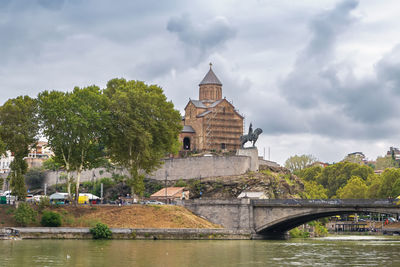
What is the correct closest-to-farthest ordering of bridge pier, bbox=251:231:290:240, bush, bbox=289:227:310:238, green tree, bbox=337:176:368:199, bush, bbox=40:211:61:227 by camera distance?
1. bush, bbox=40:211:61:227
2. bridge pier, bbox=251:231:290:240
3. bush, bbox=289:227:310:238
4. green tree, bbox=337:176:368:199

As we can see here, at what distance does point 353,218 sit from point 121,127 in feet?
250

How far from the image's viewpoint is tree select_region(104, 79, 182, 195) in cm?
7561

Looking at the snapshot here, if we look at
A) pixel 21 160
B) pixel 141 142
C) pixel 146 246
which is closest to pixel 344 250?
pixel 146 246

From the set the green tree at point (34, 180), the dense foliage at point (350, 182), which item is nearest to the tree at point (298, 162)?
the dense foliage at point (350, 182)

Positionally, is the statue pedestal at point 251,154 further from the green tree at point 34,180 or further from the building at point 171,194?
the green tree at point 34,180

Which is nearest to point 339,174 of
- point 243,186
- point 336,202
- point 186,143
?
point 186,143

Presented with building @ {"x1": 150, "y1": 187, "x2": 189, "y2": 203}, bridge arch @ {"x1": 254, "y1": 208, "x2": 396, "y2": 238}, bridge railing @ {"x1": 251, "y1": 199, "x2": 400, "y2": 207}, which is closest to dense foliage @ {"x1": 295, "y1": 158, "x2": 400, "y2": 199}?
building @ {"x1": 150, "y1": 187, "x2": 189, "y2": 203}

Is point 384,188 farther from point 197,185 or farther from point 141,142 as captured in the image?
point 141,142

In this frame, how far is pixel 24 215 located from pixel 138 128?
589 inches

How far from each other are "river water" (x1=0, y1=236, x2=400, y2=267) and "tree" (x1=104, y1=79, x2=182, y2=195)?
14737mm

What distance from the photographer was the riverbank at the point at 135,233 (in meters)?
65.8

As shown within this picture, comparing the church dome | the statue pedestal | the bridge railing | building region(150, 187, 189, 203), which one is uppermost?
the church dome

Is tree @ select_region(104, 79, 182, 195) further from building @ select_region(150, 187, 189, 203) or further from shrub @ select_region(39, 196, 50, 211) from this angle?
shrub @ select_region(39, 196, 50, 211)

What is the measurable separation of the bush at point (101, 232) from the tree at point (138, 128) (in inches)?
396
